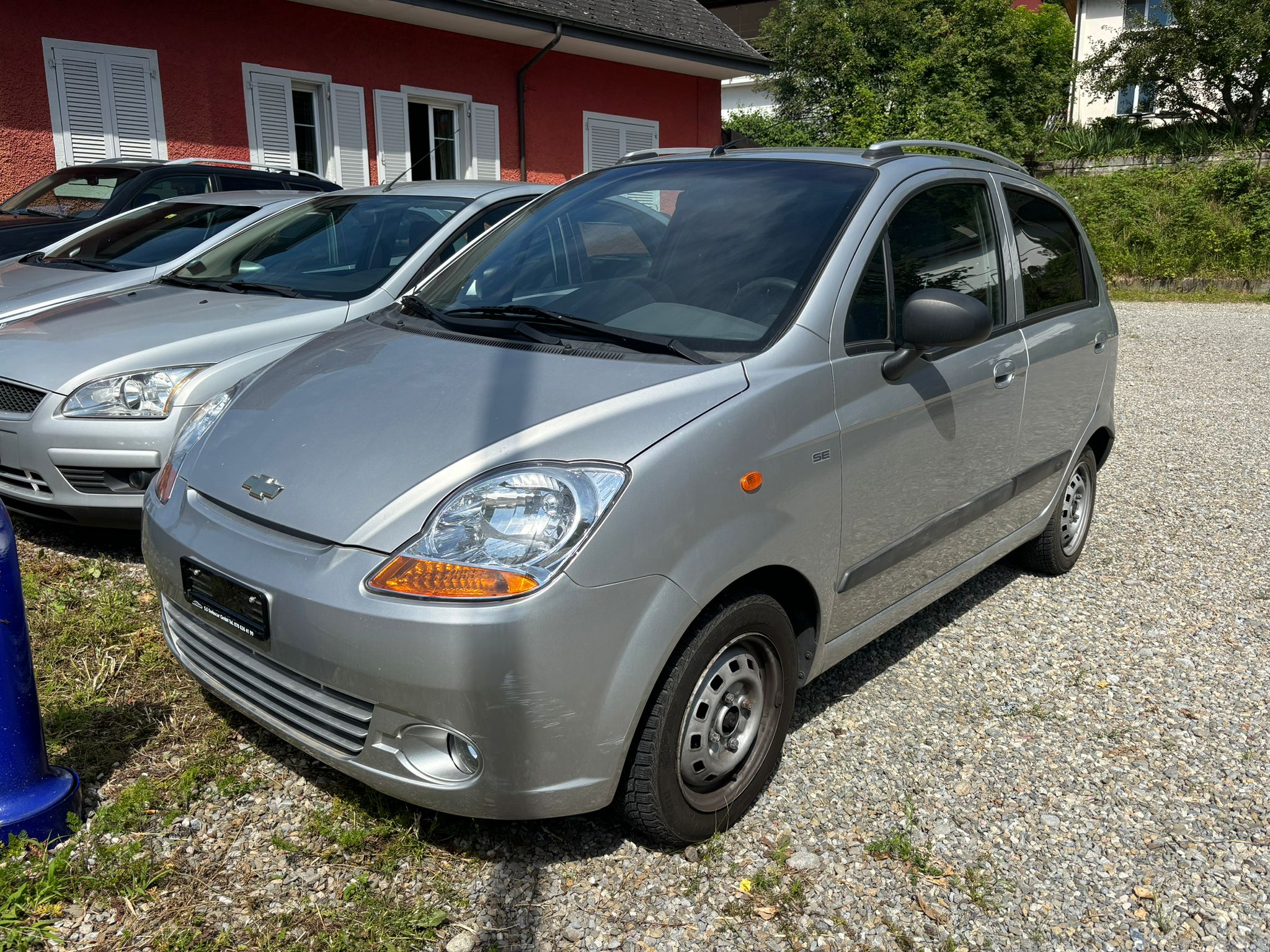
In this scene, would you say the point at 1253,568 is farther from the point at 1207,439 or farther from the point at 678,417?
the point at 678,417

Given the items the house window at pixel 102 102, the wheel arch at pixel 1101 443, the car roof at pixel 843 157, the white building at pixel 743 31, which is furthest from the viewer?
the white building at pixel 743 31

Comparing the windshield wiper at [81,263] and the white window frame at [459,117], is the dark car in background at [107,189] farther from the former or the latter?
the white window frame at [459,117]

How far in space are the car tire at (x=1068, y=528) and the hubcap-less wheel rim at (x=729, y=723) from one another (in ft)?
7.25

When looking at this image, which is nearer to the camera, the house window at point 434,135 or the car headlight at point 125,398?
the car headlight at point 125,398

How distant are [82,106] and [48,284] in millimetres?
5865

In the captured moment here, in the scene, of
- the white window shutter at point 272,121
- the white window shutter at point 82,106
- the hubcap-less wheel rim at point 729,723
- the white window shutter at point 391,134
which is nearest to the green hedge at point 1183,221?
the white window shutter at point 391,134

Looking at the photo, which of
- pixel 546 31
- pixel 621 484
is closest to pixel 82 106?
pixel 546 31

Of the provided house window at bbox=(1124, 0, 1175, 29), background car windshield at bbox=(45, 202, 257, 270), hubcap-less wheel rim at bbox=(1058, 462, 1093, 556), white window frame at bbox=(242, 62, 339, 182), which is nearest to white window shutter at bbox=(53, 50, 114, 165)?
white window frame at bbox=(242, 62, 339, 182)

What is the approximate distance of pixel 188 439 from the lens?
10.2ft

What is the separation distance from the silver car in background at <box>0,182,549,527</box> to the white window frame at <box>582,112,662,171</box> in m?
10.0

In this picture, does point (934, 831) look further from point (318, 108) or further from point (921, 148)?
point (318, 108)

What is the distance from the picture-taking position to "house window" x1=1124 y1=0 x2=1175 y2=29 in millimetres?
24484

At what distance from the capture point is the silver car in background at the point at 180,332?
4160 mm

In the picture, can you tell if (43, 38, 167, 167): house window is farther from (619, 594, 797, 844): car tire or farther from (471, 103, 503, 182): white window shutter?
(619, 594, 797, 844): car tire
